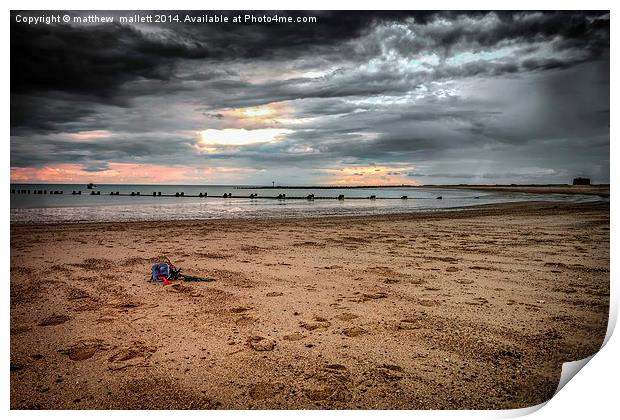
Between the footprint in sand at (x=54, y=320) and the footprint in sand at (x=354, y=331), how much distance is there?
226 cm

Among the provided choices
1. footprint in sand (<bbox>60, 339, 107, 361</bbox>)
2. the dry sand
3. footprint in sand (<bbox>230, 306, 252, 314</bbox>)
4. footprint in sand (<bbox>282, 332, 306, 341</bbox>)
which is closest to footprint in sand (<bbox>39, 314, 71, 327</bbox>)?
the dry sand

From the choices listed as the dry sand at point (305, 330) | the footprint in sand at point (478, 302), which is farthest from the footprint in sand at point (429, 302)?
the footprint in sand at point (478, 302)

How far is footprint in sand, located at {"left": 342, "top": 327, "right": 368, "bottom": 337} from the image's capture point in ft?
8.80

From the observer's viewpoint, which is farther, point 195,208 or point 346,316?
point 195,208

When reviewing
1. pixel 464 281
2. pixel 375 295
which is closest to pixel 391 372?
pixel 375 295

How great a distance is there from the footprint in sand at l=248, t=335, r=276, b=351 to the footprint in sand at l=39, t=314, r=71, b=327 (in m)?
1.60

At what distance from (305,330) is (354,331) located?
368mm

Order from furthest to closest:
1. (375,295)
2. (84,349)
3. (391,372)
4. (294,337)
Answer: (375,295), (294,337), (84,349), (391,372)

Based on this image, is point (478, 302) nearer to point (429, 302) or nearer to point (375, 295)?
point (429, 302)

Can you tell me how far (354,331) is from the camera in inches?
108

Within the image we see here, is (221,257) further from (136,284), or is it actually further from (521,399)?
(521,399)

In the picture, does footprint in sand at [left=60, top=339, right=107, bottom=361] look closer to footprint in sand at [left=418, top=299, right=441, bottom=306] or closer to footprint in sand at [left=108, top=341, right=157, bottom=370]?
footprint in sand at [left=108, top=341, right=157, bottom=370]
